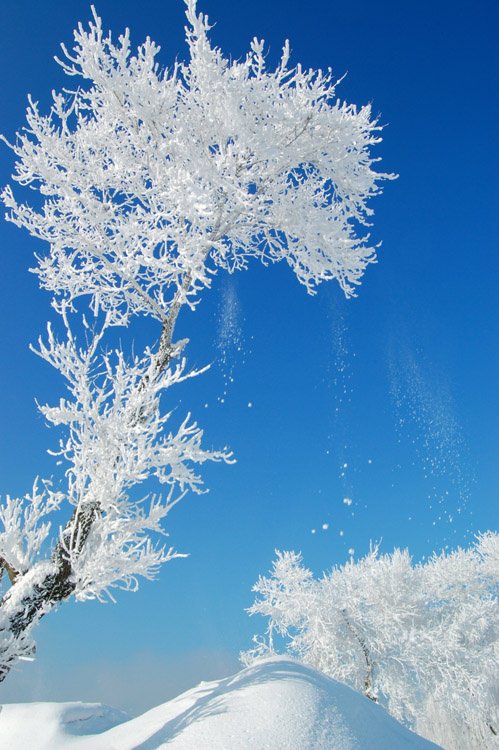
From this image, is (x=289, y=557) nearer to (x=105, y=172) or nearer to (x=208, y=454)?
(x=208, y=454)

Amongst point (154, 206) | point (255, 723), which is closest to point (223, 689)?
point (255, 723)

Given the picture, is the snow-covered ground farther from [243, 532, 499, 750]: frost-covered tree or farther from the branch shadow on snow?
[243, 532, 499, 750]: frost-covered tree

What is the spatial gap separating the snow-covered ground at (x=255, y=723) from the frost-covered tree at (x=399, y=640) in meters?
9.44

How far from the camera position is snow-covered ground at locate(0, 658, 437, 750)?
4918mm

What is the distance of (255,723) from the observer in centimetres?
511

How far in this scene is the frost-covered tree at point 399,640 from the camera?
14711mm

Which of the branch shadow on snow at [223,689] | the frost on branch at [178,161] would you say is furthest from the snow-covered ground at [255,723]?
the frost on branch at [178,161]

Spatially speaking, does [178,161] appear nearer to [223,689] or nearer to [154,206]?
[154,206]

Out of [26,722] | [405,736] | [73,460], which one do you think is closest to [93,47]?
[73,460]

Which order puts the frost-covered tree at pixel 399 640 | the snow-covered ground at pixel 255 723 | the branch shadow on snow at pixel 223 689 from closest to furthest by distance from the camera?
1. the snow-covered ground at pixel 255 723
2. the branch shadow on snow at pixel 223 689
3. the frost-covered tree at pixel 399 640

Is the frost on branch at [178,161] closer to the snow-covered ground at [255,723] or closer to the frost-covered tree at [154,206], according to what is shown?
the frost-covered tree at [154,206]

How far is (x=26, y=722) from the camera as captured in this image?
803 cm

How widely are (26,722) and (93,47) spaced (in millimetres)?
12213

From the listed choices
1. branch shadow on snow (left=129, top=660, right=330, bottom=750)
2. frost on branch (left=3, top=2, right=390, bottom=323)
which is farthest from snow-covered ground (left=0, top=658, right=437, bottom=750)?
frost on branch (left=3, top=2, right=390, bottom=323)
